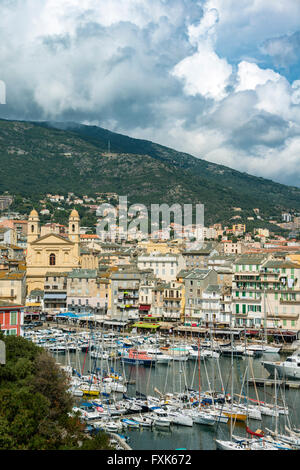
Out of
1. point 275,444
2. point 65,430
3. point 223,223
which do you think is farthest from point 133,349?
point 223,223

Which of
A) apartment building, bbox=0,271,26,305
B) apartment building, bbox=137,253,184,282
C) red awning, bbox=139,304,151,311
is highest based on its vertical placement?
apartment building, bbox=137,253,184,282

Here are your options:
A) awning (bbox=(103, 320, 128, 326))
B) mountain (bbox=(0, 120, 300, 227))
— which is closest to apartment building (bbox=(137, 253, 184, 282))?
awning (bbox=(103, 320, 128, 326))

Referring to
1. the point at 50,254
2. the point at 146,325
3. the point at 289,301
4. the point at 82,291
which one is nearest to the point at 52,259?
the point at 50,254

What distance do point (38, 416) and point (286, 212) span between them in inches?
7146

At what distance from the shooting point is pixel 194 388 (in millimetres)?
37906

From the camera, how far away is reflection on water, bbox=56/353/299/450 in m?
29.2

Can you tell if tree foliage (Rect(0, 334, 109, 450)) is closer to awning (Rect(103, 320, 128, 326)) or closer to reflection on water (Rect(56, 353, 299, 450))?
reflection on water (Rect(56, 353, 299, 450))

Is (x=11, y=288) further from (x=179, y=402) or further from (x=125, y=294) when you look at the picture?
(x=179, y=402)

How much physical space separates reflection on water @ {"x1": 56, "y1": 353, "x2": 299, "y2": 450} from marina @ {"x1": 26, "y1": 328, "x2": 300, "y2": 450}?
0.15 feet

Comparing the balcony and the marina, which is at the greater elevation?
the balcony

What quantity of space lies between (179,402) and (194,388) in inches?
167

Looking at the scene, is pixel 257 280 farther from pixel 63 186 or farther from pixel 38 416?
pixel 63 186

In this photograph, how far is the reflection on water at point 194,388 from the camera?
29.2 meters

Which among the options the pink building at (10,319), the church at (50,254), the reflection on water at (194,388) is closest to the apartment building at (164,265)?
the church at (50,254)
